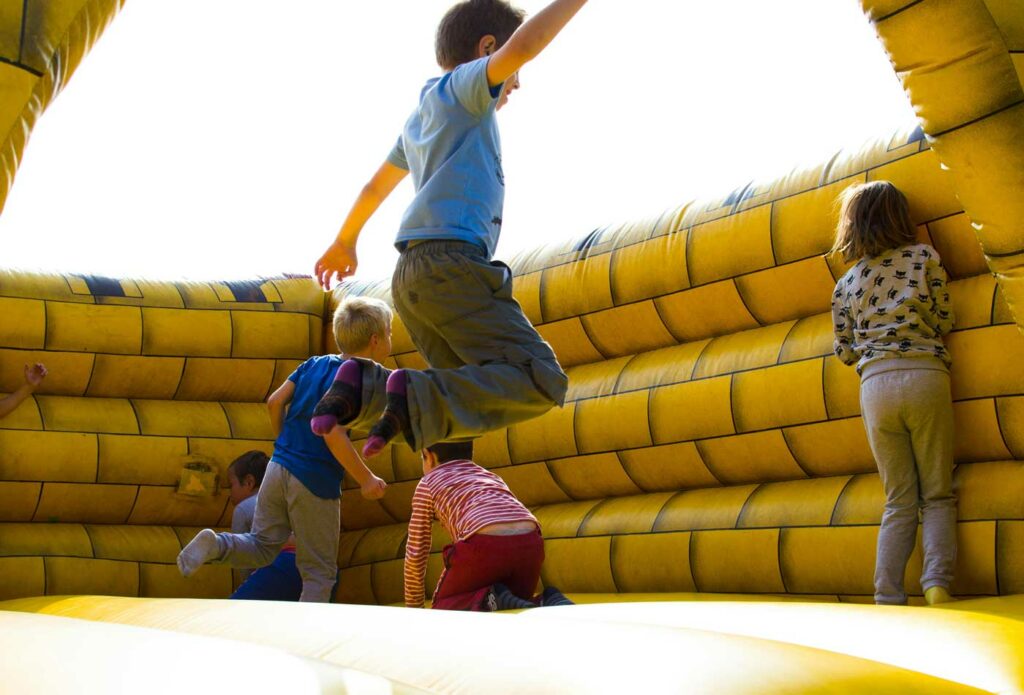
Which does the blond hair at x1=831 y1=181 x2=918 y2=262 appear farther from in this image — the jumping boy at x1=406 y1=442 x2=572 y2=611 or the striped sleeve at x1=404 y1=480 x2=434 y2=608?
the striped sleeve at x1=404 y1=480 x2=434 y2=608

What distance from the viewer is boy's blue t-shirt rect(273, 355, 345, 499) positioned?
2.46 metres

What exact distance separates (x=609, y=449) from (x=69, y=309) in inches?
59.9

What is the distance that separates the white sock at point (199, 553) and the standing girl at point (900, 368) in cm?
133

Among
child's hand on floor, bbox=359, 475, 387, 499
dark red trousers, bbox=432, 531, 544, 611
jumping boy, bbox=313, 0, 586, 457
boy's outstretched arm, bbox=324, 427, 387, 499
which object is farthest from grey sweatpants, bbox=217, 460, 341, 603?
jumping boy, bbox=313, 0, 586, 457

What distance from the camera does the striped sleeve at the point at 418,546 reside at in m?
2.08

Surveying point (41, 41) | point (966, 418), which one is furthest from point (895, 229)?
point (41, 41)

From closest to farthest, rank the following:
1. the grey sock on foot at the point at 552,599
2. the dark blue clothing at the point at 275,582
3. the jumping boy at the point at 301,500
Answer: the grey sock on foot at the point at 552,599, the jumping boy at the point at 301,500, the dark blue clothing at the point at 275,582

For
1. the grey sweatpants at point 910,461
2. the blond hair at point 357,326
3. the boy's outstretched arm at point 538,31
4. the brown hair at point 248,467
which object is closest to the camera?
the boy's outstretched arm at point 538,31

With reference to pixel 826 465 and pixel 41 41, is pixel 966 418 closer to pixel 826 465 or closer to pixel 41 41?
pixel 826 465

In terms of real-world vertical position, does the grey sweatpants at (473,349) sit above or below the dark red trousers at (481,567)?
above

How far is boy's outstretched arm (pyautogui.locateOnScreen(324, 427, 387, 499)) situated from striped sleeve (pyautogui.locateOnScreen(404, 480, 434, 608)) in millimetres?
78

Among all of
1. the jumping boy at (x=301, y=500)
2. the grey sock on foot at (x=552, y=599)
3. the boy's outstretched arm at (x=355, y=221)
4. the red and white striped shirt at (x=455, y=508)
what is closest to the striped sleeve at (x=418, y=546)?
the red and white striped shirt at (x=455, y=508)

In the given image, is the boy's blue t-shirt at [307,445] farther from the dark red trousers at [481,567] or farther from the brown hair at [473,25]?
the brown hair at [473,25]

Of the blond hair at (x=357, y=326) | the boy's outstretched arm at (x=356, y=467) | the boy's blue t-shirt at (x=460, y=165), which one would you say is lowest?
the boy's outstretched arm at (x=356, y=467)
